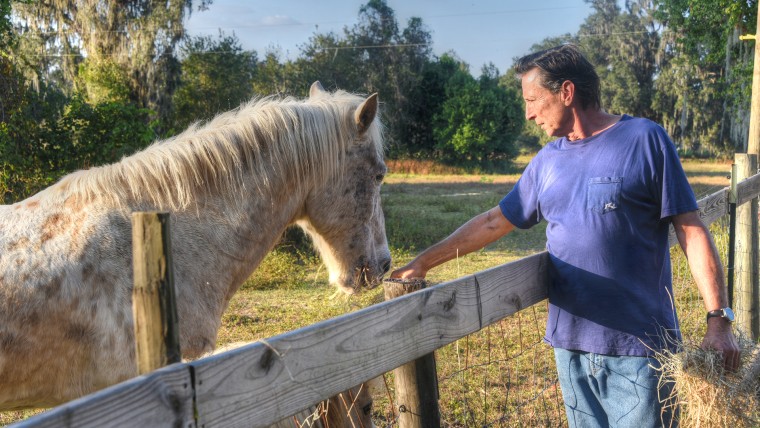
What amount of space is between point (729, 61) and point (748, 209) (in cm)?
1772

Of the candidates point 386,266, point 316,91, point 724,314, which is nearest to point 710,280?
point 724,314

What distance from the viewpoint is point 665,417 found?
2369mm

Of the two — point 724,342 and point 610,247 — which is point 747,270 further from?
point 610,247

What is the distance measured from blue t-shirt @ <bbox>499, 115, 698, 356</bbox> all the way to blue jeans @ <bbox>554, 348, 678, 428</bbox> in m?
0.06

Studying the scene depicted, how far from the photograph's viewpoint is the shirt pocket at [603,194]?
2340 mm

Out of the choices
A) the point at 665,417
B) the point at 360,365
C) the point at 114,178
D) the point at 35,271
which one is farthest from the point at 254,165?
the point at 665,417

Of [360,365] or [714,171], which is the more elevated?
[360,365]

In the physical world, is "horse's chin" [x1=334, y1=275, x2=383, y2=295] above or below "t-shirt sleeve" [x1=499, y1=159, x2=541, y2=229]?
below

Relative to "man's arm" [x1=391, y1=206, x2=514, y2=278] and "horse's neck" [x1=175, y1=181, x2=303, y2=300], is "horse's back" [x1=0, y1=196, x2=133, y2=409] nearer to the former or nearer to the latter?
"horse's neck" [x1=175, y1=181, x2=303, y2=300]

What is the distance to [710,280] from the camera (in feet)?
7.48

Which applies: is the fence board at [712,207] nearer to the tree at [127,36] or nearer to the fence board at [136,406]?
the fence board at [136,406]

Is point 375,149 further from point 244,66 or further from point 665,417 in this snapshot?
point 244,66

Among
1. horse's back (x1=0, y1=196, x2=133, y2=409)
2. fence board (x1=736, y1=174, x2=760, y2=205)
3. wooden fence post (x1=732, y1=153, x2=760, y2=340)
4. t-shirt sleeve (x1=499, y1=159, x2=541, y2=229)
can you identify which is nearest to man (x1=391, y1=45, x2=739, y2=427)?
t-shirt sleeve (x1=499, y1=159, x2=541, y2=229)

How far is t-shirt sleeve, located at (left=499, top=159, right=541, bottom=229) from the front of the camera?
109 inches
